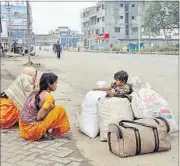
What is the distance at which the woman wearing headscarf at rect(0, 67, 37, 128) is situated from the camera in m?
4.97

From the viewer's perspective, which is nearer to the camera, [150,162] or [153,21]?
[150,162]

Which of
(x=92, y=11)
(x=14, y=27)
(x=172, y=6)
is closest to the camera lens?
(x=14, y=27)

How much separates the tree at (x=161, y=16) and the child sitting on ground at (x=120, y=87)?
50813mm

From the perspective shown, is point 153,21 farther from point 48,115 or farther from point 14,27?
point 48,115

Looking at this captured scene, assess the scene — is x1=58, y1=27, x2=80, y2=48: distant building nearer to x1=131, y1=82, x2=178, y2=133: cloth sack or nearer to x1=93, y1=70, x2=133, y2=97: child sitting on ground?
x1=93, y1=70, x2=133, y2=97: child sitting on ground

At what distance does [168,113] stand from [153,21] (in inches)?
2062

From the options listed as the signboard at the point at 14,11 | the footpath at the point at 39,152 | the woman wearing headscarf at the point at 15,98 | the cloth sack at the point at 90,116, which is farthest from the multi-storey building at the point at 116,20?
the footpath at the point at 39,152

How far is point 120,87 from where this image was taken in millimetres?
4957

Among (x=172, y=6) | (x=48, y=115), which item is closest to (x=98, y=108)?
(x=48, y=115)

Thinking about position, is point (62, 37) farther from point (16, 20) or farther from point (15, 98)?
point (15, 98)

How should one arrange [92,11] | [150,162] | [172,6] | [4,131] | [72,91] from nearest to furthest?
[150,162] → [4,131] → [72,91] → [172,6] → [92,11]

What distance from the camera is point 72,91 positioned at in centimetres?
902

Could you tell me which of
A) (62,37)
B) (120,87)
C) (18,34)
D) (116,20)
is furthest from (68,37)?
(120,87)

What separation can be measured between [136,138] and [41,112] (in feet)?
3.78
